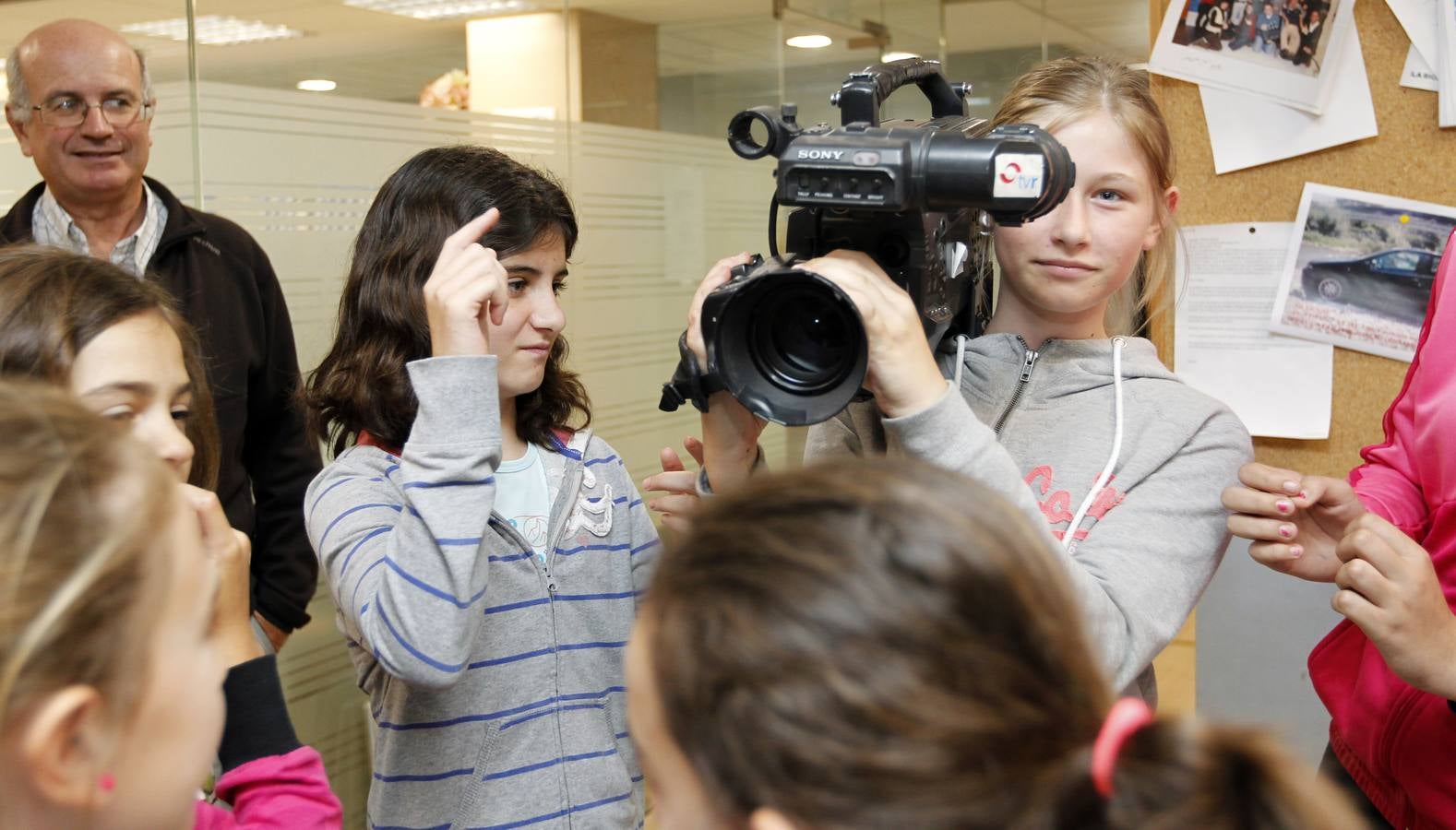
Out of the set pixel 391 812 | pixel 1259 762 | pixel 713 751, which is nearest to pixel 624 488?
pixel 391 812

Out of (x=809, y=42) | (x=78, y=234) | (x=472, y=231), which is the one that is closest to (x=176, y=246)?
(x=78, y=234)

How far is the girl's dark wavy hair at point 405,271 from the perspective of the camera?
138 cm

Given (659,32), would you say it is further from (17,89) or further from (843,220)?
(843,220)

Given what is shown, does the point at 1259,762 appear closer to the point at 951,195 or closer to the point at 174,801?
the point at 951,195

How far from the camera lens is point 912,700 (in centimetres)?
59

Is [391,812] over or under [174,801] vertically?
under

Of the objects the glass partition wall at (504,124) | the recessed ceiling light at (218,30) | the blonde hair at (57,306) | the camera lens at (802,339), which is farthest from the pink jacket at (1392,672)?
the recessed ceiling light at (218,30)

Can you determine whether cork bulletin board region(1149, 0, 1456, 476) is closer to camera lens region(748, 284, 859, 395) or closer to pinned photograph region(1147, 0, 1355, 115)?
pinned photograph region(1147, 0, 1355, 115)

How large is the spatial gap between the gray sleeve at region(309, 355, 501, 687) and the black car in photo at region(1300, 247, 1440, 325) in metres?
1.19

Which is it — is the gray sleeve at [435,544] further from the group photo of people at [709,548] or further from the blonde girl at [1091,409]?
the blonde girl at [1091,409]

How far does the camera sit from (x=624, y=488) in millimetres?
1454

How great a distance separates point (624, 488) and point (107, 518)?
763mm

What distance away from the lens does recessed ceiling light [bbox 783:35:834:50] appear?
3588 millimetres

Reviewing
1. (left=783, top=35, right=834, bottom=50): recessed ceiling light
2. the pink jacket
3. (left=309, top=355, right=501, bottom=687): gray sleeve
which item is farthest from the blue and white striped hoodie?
(left=783, top=35, right=834, bottom=50): recessed ceiling light
